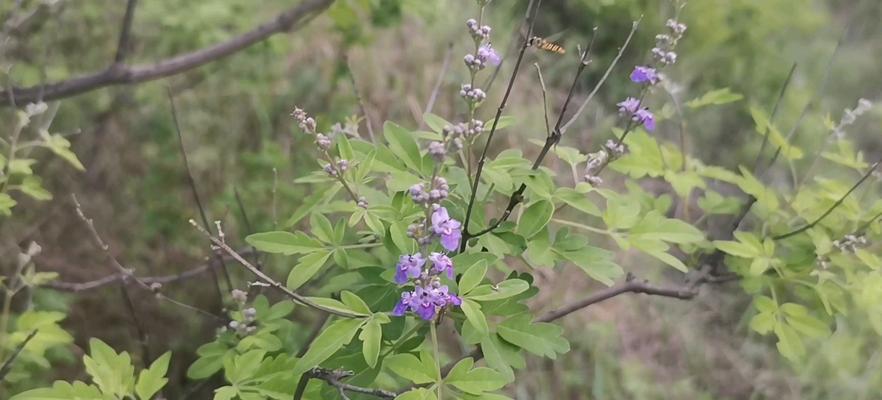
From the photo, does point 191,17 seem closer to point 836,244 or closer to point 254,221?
point 254,221

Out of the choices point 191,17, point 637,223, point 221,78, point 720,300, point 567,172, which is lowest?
point 720,300

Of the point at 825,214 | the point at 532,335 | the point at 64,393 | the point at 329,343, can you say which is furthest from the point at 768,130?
the point at 64,393

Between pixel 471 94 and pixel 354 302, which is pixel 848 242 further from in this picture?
pixel 354 302

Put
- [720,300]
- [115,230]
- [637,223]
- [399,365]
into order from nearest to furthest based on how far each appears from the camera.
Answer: [399,365]
[637,223]
[115,230]
[720,300]

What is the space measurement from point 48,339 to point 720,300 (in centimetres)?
350

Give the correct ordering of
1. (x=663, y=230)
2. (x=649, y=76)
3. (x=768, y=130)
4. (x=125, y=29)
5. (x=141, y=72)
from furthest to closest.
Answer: (x=141, y=72)
(x=125, y=29)
(x=768, y=130)
(x=663, y=230)
(x=649, y=76)

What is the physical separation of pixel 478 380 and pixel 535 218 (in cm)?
35

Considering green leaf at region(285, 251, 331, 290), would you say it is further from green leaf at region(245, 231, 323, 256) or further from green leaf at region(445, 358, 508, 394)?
green leaf at region(445, 358, 508, 394)

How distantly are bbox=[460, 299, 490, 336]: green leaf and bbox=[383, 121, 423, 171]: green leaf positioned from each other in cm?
32

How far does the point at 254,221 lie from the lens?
309 cm

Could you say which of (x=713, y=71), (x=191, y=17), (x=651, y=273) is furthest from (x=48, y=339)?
(x=713, y=71)

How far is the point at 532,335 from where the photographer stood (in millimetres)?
1372

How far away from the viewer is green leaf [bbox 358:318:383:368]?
119cm

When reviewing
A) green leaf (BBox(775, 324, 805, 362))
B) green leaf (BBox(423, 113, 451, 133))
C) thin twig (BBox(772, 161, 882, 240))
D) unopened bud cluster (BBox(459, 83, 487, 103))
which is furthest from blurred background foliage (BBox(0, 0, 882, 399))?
unopened bud cluster (BBox(459, 83, 487, 103))
